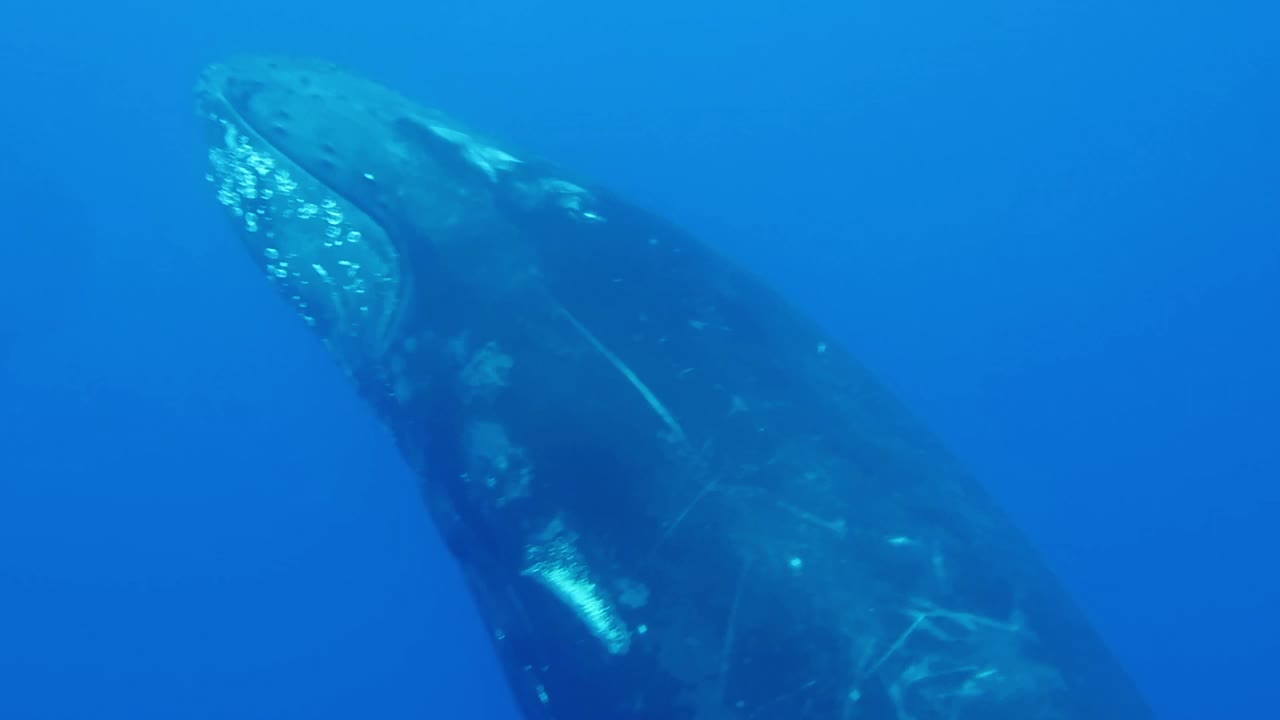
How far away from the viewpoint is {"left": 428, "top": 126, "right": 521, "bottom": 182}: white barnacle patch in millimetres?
7059

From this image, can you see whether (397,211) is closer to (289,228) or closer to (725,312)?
(289,228)

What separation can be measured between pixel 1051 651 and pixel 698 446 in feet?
7.02

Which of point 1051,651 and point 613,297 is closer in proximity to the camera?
point 1051,651

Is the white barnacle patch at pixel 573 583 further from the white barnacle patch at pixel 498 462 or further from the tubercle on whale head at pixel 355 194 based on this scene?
the tubercle on whale head at pixel 355 194

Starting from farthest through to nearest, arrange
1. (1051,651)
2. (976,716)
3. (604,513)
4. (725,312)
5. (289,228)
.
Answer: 1. (289,228)
2. (725,312)
3. (604,513)
4. (1051,651)
5. (976,716)

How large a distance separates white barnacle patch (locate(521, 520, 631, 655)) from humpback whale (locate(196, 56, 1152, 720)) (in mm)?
14

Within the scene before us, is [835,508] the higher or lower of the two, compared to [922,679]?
higher

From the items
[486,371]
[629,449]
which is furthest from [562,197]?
[629,449]

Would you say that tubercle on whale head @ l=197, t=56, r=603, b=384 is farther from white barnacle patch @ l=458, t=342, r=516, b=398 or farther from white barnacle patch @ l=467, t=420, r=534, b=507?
white barnacle patch @ l=467, t=420, r=534, b=507

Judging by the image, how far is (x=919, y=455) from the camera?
6184 millimetres

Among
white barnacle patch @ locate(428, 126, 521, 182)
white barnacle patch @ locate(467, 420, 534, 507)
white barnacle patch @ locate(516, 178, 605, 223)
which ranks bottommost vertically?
white barnacle patch @ locate(467, 420, 534, 507)

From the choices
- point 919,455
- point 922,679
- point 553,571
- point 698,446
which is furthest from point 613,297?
point 922,679

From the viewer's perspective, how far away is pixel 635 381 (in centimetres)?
588

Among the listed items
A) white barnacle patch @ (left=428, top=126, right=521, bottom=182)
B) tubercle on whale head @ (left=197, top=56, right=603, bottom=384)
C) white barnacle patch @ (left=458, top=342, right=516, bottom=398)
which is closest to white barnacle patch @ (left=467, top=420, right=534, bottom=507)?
white barnacle patch @ (left=458, top=342, right=516, bottom=398)
